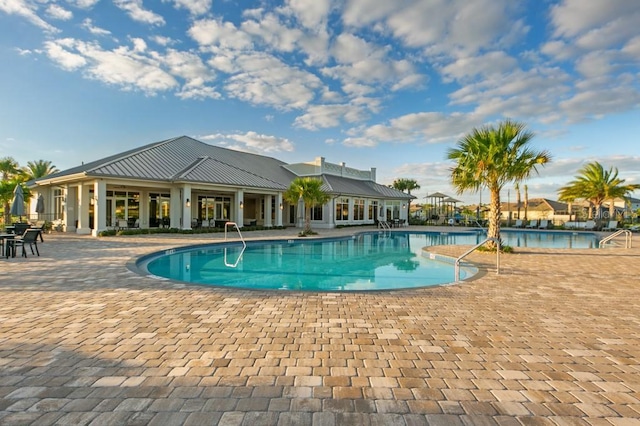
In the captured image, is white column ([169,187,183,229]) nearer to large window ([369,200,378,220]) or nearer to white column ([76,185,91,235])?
white column ([76,185,91,235])

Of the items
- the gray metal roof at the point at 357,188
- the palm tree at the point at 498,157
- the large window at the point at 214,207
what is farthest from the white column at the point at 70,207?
the palm tree at the point at 498,157

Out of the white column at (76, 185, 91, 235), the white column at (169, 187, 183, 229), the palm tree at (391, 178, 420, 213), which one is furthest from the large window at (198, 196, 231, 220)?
the palm tree at (391, 178, 420, 213)

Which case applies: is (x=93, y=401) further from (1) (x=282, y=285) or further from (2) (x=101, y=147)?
(2) (x=101, y=147)

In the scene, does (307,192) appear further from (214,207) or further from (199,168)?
(214,207)

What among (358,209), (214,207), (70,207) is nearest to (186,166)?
(214,207)

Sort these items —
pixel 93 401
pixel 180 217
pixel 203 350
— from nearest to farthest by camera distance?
1. pixel 93 401
2. pixel 203 350
3. pixel 180 217

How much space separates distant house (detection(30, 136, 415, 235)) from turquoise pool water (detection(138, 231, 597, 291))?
6.60m

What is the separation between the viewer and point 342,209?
89.9 feet

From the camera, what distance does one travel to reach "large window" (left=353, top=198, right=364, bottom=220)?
28648mm

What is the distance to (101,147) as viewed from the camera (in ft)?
85.2

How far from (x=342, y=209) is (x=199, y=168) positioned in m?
12.0

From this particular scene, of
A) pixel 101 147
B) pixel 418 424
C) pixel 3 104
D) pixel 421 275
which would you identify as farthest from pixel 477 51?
pixel 101 147

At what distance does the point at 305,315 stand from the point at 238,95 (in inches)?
725

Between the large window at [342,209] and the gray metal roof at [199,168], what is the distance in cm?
94
